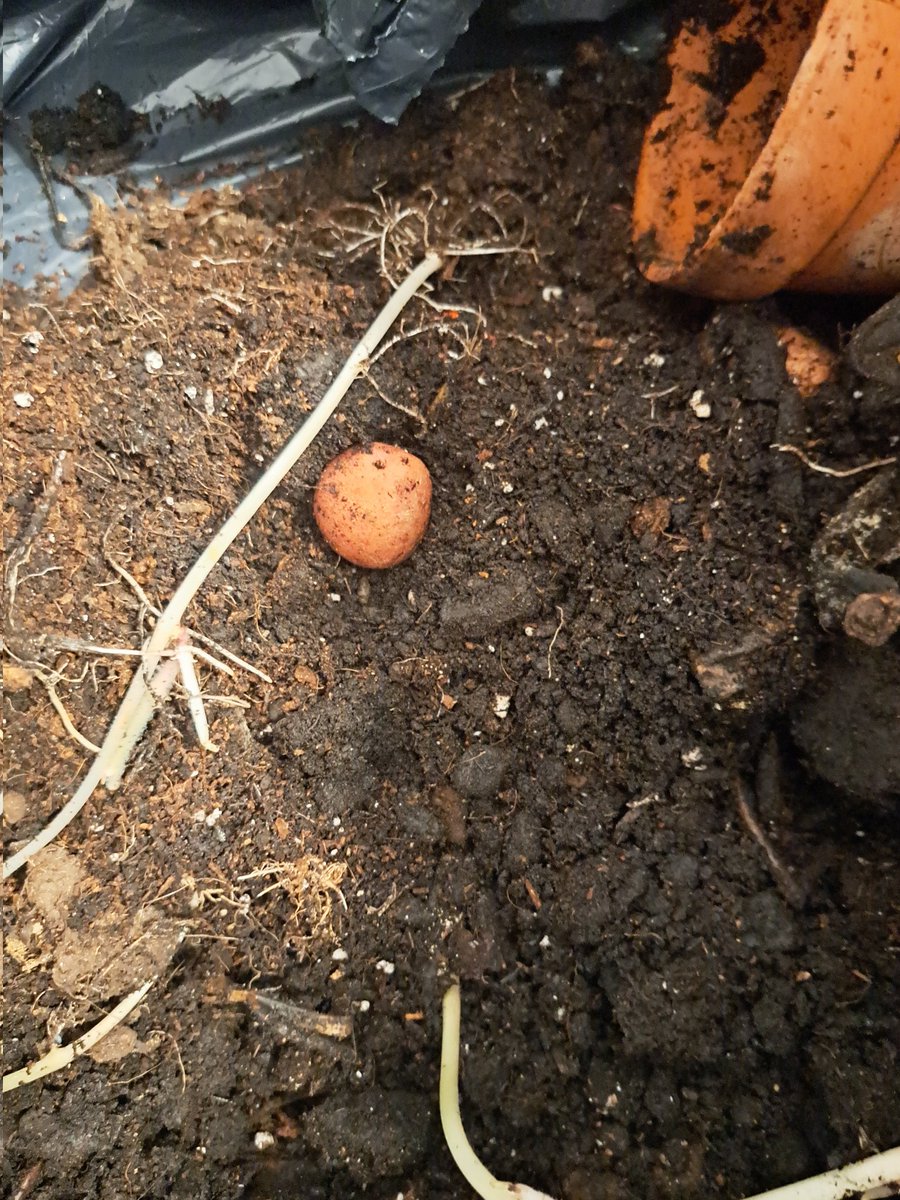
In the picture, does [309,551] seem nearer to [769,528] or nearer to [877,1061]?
[769,528]

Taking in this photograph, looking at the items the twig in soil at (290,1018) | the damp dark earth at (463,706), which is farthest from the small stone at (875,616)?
the twig in soil at (290,1018)

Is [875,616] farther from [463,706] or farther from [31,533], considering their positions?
[31,533]

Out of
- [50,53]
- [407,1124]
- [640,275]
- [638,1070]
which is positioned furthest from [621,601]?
[50,53]

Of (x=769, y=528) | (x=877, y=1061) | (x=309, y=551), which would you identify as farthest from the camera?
(x=309, y=551)

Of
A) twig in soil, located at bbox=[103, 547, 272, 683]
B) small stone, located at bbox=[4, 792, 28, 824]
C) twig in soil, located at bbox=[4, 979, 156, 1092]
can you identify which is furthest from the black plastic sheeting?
twig in soil, located at bbox=[4, 979, 156, 1092]

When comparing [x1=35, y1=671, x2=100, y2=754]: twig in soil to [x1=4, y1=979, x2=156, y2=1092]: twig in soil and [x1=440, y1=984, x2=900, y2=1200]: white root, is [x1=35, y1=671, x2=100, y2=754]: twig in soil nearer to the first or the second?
[x1=4, y1=979, x2=156, y2=1092]: twig in soil

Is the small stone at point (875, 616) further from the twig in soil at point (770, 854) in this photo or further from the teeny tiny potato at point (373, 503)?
the teeny tiny potato at point (373, 503)

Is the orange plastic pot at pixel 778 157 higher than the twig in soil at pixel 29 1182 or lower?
higher
